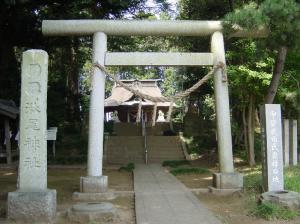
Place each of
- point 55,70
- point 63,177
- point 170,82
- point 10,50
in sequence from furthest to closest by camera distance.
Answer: point 170,82 < point 55,70 < point 10,50 < point 63,177

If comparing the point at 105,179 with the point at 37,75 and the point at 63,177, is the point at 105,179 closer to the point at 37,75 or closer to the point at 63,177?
the point at 37,75

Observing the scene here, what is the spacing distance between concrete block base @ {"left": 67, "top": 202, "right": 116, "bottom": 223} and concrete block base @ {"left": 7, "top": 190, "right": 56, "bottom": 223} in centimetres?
45

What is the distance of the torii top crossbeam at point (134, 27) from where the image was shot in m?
11.2

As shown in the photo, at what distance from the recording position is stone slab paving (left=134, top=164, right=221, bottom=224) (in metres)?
7.80

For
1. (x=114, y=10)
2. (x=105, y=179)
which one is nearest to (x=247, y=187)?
(x=105, y=179)

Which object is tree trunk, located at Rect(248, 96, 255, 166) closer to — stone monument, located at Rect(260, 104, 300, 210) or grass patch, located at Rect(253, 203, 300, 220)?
stone monument, located at Rect(260, 104, 300, 210)

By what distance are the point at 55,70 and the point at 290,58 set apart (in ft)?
60.8

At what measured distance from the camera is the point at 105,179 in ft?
35.3

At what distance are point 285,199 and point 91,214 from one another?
361 centimetres

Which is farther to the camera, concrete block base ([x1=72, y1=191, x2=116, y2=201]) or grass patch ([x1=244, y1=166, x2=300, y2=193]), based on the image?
concrete block base ([x1=72, y1=191, x2=116, y2=201])

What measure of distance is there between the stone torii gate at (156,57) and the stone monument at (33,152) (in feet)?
9.48

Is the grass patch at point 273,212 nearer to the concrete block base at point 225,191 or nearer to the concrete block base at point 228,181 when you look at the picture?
the concrete block base at point 225,191

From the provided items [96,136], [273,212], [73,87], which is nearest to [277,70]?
[96,136]

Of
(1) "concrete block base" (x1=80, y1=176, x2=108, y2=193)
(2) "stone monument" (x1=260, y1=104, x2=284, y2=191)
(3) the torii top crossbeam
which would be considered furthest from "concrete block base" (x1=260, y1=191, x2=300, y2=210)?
(3) the torii top crossbeam
